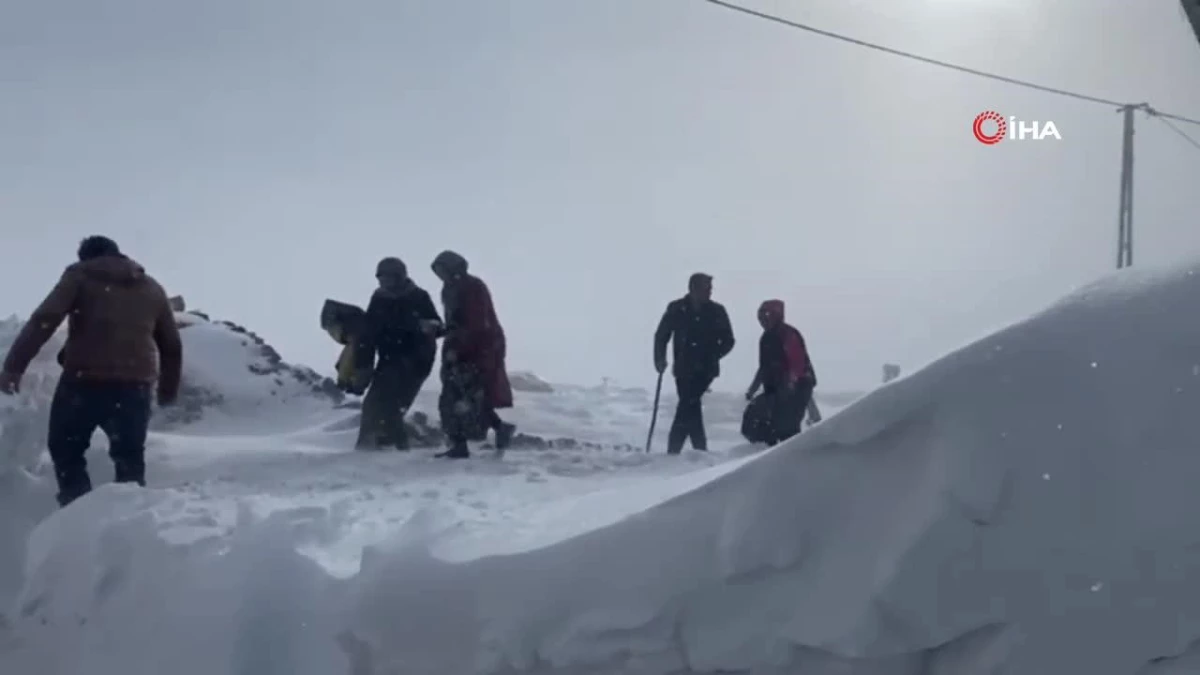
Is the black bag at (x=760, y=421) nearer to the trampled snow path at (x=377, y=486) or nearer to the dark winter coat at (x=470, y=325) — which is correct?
the trampled snow path at (x=377, y=486)

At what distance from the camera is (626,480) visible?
22.9 feet

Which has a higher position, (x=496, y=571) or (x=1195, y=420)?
(x=1195, y=420)

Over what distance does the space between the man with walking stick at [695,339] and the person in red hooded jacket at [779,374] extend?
301mm

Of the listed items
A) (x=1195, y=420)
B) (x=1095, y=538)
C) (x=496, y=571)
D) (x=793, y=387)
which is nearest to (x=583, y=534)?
(x=496, y=571)

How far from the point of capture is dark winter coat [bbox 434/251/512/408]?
357 inches

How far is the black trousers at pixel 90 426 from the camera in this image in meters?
6.39

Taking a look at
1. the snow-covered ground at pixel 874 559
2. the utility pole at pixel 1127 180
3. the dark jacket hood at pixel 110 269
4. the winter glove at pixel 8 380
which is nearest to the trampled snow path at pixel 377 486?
the snow-covered ground at pixel 874 559

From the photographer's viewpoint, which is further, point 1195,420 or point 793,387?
point 793,387

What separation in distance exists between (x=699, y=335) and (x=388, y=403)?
2408mm

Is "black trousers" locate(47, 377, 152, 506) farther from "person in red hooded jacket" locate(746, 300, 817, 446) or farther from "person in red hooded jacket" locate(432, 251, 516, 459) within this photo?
"person in red hooded jacket" locate(746, 300, 817, 446)

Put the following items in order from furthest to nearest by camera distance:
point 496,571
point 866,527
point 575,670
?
point 496,571, point 575,670, point 866,527

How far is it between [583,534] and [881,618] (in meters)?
0.83

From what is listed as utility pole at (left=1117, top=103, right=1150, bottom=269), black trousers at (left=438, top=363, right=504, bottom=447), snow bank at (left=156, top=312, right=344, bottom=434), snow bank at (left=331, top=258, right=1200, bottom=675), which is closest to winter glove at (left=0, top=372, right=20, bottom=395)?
black trousers at (left=438, top=363, right=504, bottom=447)

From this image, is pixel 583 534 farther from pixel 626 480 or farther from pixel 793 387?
pixel 793 387
